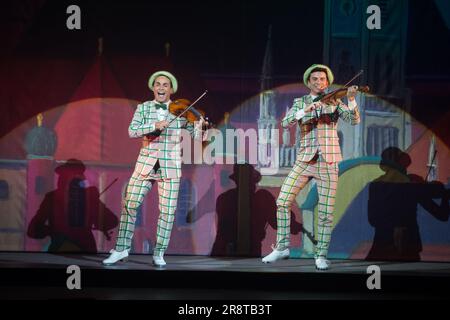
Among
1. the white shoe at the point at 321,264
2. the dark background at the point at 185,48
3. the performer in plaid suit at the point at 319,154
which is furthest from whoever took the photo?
the dark background at the point at 185,48

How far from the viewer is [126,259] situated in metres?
6.05

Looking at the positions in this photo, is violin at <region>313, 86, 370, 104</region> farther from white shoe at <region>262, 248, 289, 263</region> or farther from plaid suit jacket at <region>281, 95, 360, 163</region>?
white shoe at <region>262, 248, 289, 263</region>

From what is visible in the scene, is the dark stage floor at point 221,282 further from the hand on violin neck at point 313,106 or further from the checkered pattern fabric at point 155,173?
the hand on violin neck at point 313,106

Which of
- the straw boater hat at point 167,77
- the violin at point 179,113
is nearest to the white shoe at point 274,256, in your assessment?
the violin at point 179,113

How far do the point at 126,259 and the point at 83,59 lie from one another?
78.2 inches

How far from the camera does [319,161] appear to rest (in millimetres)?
5840

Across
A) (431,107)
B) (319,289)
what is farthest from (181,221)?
(431,107)

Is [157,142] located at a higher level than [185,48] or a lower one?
lower

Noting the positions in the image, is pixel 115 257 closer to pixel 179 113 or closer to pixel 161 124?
pixel 161 124

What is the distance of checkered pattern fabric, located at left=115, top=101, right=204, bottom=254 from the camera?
19.0 feet

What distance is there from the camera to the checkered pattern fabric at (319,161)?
5.80 meters

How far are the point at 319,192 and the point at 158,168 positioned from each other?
139cm

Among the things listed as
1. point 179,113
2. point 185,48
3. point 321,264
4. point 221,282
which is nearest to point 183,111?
point 179,113
